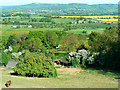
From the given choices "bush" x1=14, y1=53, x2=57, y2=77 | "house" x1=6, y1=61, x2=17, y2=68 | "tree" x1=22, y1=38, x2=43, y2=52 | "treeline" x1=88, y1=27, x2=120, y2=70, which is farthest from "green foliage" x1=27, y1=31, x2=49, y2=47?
"bush" x1=14, y1=53, x2=57, y2=77

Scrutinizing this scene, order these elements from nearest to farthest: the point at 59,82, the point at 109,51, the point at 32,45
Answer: the point at 59,82, the point at 109,51, the point at 32,45

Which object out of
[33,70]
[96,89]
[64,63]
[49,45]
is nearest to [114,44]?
[64,63]

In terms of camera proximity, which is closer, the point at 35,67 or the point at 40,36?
the point at 35,67

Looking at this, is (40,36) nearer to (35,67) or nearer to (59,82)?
(35,67)

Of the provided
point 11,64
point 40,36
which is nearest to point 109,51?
point 11,64

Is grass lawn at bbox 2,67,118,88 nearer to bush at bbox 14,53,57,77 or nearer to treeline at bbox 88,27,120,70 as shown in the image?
bush at bbox 14,53,57,77

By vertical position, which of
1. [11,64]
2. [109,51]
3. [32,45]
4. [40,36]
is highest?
[109,51]

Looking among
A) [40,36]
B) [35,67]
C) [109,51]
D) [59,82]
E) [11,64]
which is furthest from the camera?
[40,36]

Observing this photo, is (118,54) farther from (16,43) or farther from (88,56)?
(16,43)

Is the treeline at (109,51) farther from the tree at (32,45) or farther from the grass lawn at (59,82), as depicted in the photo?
the tree at (32,45)
